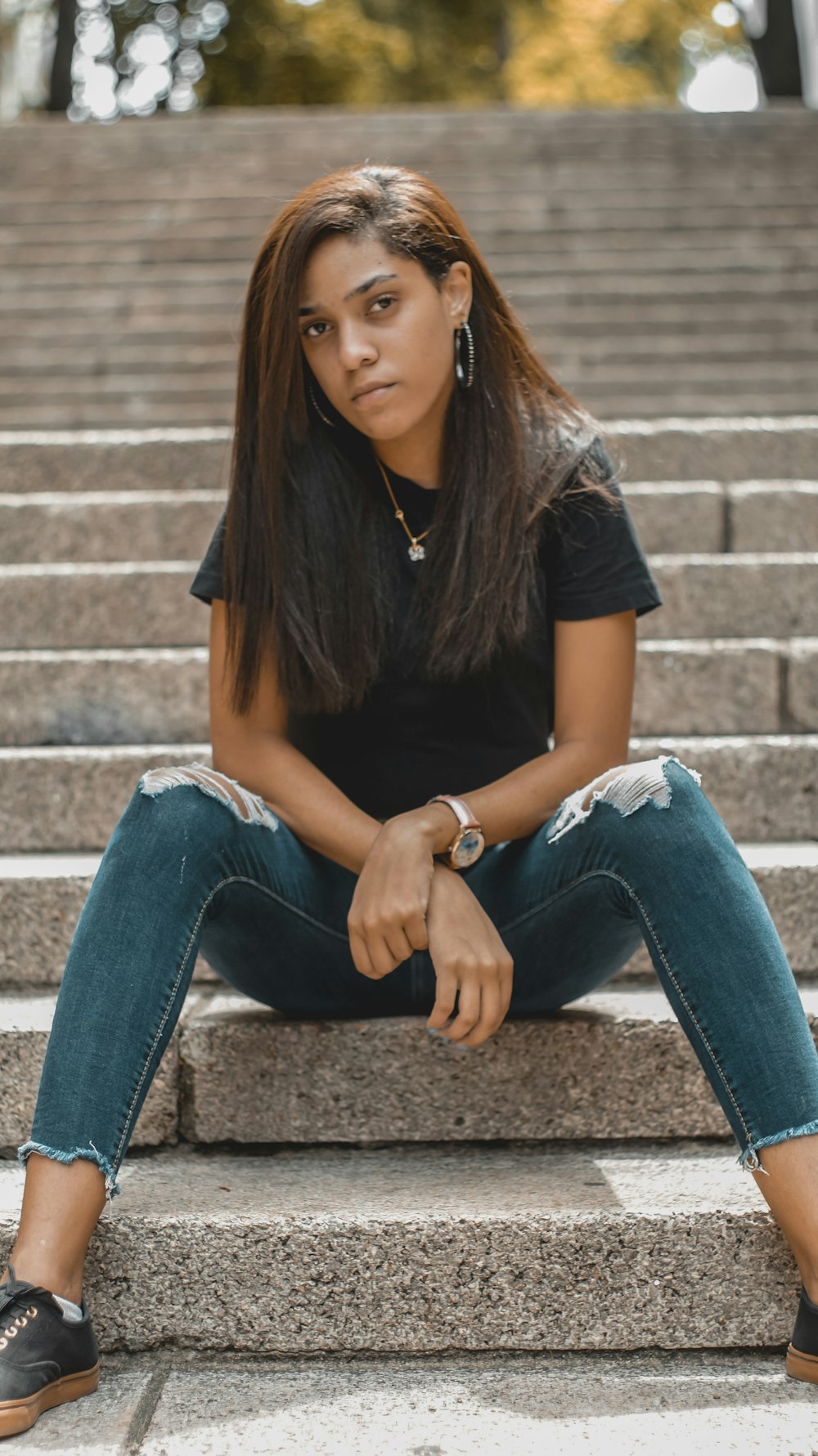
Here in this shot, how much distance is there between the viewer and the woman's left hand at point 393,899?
1.71m

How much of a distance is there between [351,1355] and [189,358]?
4.15 m

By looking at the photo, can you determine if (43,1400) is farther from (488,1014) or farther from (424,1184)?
(488,1014)

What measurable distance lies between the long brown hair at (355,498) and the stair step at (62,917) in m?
0.56

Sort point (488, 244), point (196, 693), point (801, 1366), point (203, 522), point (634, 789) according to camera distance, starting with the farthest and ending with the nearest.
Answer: point (488, 244) < point (203, 522) < point (196, 693) < point (634, 789) < point (801, 1366)

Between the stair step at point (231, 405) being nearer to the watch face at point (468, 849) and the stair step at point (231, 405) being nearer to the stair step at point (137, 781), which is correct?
the stair step at point (137, 781)

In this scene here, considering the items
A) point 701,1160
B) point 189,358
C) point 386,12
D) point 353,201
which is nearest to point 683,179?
point 189,358

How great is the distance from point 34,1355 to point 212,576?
1095mm

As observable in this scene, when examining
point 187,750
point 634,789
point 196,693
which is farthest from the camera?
point 196,693

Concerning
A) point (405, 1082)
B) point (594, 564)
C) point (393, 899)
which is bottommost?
point (405, 1082)

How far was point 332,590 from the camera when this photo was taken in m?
2.02

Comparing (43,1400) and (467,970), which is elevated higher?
(467,970)

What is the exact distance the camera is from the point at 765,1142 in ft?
5.14

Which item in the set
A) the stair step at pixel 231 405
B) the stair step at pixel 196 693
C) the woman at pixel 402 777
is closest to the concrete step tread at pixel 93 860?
the stair step at pixel 196 693

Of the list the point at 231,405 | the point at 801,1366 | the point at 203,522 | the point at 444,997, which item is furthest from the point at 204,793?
the point at 231,405
